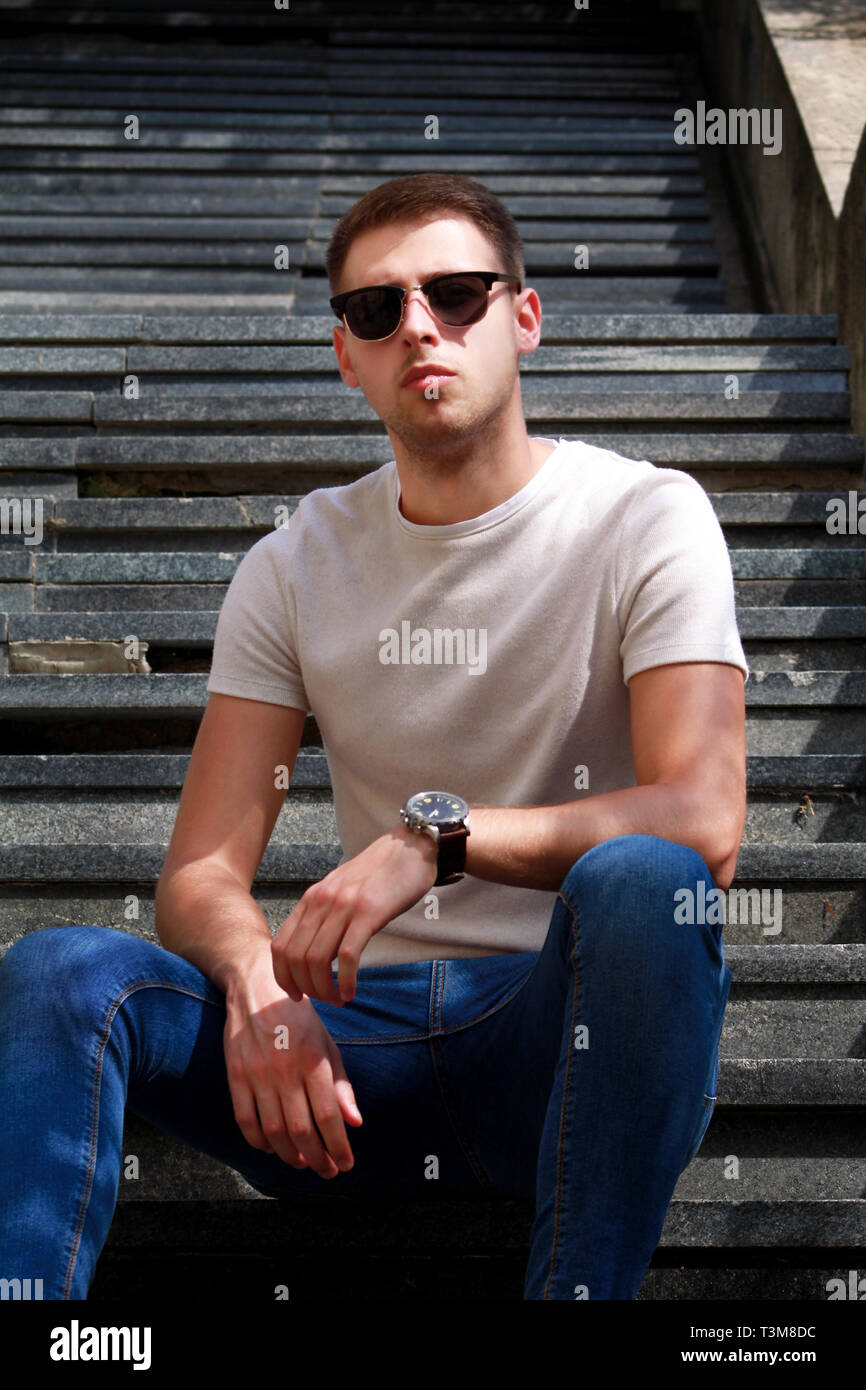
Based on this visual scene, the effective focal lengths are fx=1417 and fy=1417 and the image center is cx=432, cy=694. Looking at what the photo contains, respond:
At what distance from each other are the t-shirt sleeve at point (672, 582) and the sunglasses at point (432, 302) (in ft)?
1.19

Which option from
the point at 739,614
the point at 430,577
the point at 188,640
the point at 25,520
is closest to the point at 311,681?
the point at 430,577

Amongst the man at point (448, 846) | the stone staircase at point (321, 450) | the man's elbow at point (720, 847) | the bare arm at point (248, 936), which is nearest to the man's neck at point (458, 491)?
the man at point (448, 846)

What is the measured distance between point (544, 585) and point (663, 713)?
0.28 meters

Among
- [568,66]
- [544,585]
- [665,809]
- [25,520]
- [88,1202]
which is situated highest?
[568,66]

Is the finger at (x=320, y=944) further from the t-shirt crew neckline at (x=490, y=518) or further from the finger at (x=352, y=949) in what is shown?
the t-shirt crew neckline at (x=490, y=518)

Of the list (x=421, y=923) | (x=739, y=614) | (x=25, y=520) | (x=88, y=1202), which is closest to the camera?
(x=88, y=1202)

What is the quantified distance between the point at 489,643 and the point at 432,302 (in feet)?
1.64

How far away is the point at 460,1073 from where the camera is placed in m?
1.67

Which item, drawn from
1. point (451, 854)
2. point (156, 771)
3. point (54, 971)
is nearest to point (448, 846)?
point (451, 854)

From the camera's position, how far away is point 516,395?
6.63 feet

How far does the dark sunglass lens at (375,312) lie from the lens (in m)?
1.99

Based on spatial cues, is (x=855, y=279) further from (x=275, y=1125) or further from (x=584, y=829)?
(x=275, y=1125)

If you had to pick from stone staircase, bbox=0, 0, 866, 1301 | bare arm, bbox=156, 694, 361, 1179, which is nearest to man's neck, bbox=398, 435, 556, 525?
bare arm, bbox=156, 694, 361, 1179

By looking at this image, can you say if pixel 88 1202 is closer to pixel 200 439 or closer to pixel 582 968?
pixel 582 968
